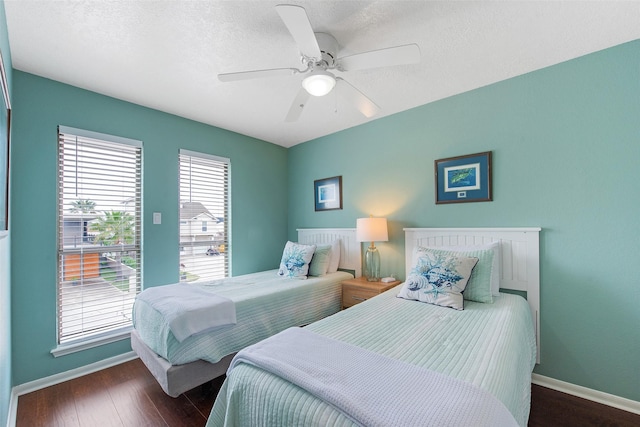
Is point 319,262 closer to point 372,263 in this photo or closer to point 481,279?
point 372,263

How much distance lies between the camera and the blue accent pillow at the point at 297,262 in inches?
121

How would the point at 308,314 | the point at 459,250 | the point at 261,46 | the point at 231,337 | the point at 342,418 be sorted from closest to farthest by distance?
1. the point at 342,418
2. the point at 261,46
3. the point at 231,337
4. the point at 459,250
5. the point at 308,314

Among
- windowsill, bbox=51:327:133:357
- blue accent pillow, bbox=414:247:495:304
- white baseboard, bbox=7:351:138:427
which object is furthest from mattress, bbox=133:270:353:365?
blue accent pillow, bbox=414:247:495:304

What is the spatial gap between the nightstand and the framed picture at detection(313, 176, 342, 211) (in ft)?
3.47

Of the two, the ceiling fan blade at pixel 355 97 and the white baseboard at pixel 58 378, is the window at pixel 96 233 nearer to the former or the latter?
the white baseboard at pixel 58 378

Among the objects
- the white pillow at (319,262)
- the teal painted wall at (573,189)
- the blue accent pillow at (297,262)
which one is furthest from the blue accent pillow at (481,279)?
the blue accent pillow at (297,262)

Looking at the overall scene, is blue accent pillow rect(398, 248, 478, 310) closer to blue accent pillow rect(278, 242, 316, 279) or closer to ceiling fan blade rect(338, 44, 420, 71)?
blue accent pillow rect(278, 242, 316, 279)

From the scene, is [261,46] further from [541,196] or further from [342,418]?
[541,196]

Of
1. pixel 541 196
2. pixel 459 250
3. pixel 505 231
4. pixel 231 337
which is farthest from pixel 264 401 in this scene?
pixel 541 196

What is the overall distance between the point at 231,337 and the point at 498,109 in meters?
2.92

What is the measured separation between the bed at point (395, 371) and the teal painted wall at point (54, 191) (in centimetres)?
199

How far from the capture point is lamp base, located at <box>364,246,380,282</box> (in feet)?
10.1

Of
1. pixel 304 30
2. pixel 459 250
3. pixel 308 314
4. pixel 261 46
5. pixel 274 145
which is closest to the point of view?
pixel 304 30

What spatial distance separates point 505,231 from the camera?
2367 mm
